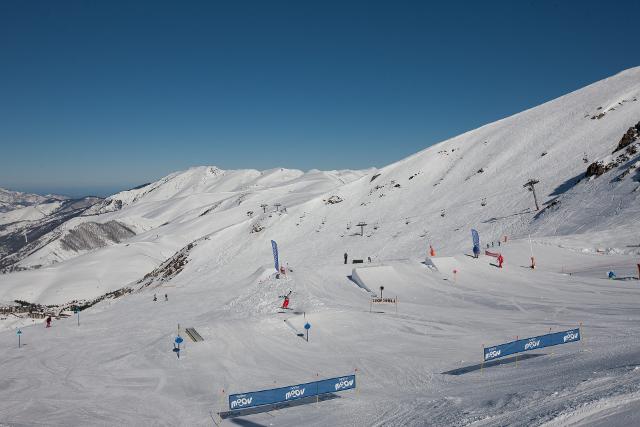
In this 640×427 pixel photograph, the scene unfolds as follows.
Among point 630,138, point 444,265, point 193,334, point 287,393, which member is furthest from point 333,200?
point 287,393

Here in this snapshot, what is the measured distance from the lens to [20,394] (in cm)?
1798

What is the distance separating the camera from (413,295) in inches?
1163

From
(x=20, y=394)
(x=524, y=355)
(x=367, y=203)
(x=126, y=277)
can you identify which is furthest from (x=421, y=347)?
(x=126, y=277)

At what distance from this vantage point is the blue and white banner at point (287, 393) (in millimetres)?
14047

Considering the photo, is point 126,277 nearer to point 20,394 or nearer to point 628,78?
point 20,394

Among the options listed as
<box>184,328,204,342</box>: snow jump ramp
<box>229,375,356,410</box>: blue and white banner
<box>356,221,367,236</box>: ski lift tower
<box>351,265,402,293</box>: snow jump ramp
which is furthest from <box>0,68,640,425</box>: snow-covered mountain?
<box>229,375,356,410</box>: blue and white banner

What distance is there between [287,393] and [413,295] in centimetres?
1696

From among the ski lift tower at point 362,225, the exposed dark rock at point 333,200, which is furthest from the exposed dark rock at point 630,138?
the exposed dark rock at point 333,200

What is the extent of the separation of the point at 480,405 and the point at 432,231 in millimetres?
45515

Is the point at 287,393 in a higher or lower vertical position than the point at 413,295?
lower

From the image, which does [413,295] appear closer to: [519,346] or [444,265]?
[444,265]

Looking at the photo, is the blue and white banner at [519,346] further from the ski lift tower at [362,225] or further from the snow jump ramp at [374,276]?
the ski lift tower at [362,225]

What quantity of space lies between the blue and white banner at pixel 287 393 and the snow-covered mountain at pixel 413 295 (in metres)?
0.67

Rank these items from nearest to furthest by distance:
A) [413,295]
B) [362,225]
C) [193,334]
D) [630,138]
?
[193,334] → [413,295] → [630,138] → [362,225]
